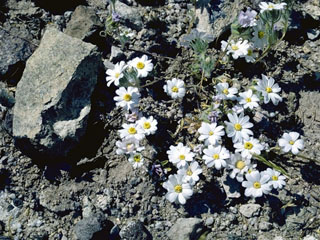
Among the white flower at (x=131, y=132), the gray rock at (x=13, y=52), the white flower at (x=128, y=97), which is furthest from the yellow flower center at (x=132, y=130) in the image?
the gray rock at (x=13, y=52)

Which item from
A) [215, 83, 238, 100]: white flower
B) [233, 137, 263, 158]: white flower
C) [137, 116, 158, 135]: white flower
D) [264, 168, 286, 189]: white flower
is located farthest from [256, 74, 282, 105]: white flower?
[137, 116, 158, 135]: white flower

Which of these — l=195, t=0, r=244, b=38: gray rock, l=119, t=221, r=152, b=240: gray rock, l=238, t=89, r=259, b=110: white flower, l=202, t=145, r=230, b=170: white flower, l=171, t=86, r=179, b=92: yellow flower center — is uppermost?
l=195, t=0, r=244, b=38: gray rock

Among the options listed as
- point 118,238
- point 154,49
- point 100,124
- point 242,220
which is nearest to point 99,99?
point 100,124

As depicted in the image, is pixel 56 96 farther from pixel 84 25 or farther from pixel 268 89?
pixel 268 89

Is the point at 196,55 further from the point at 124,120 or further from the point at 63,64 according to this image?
the point at 63,64

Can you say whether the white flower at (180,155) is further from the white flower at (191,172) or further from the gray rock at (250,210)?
the gray rock at (250,210)

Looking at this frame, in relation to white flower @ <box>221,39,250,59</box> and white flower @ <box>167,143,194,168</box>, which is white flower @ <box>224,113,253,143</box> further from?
white flower @ <box>221,39,250,59</box>

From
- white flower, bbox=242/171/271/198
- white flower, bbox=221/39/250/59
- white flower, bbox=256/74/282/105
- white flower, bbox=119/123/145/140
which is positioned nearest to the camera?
white flower, bbox=242/171/271/198

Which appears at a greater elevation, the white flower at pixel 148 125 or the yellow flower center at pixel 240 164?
the white flower at pixel 148 125
